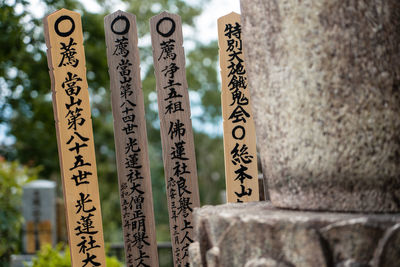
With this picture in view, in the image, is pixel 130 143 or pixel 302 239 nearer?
pixel 302 239

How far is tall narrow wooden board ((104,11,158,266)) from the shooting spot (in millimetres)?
3748

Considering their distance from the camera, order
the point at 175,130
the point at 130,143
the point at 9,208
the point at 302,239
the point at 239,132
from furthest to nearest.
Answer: the point at 9,208, the point at 239,132, the point at 175,130, the point at 130,143, the point at 302,239

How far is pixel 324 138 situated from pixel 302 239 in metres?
0.43

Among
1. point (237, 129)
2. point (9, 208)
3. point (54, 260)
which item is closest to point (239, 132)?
point (237, 129)

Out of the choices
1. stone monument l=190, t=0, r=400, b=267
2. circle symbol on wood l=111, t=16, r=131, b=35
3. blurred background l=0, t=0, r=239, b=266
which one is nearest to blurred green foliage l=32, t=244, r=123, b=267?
blurred background l=0, t=0, r=239, b=266

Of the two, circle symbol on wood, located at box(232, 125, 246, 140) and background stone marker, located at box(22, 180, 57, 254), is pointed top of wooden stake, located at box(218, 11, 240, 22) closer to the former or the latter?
circle symbol on wood, located at box(232, 125, 246, 140)

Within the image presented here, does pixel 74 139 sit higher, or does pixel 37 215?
pixel 74 139

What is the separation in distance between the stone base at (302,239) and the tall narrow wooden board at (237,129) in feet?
6.92

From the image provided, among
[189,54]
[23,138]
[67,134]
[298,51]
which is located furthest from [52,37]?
[189,54]

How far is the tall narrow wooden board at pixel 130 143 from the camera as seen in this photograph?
3.75 meters

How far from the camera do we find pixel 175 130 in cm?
391

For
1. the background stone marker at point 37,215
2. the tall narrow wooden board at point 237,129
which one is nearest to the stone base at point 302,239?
the tall narrow wooden board at point 237,129

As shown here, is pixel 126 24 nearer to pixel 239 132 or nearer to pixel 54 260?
pixel 239 132

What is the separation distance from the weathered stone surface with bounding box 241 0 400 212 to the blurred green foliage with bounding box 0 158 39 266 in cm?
502
